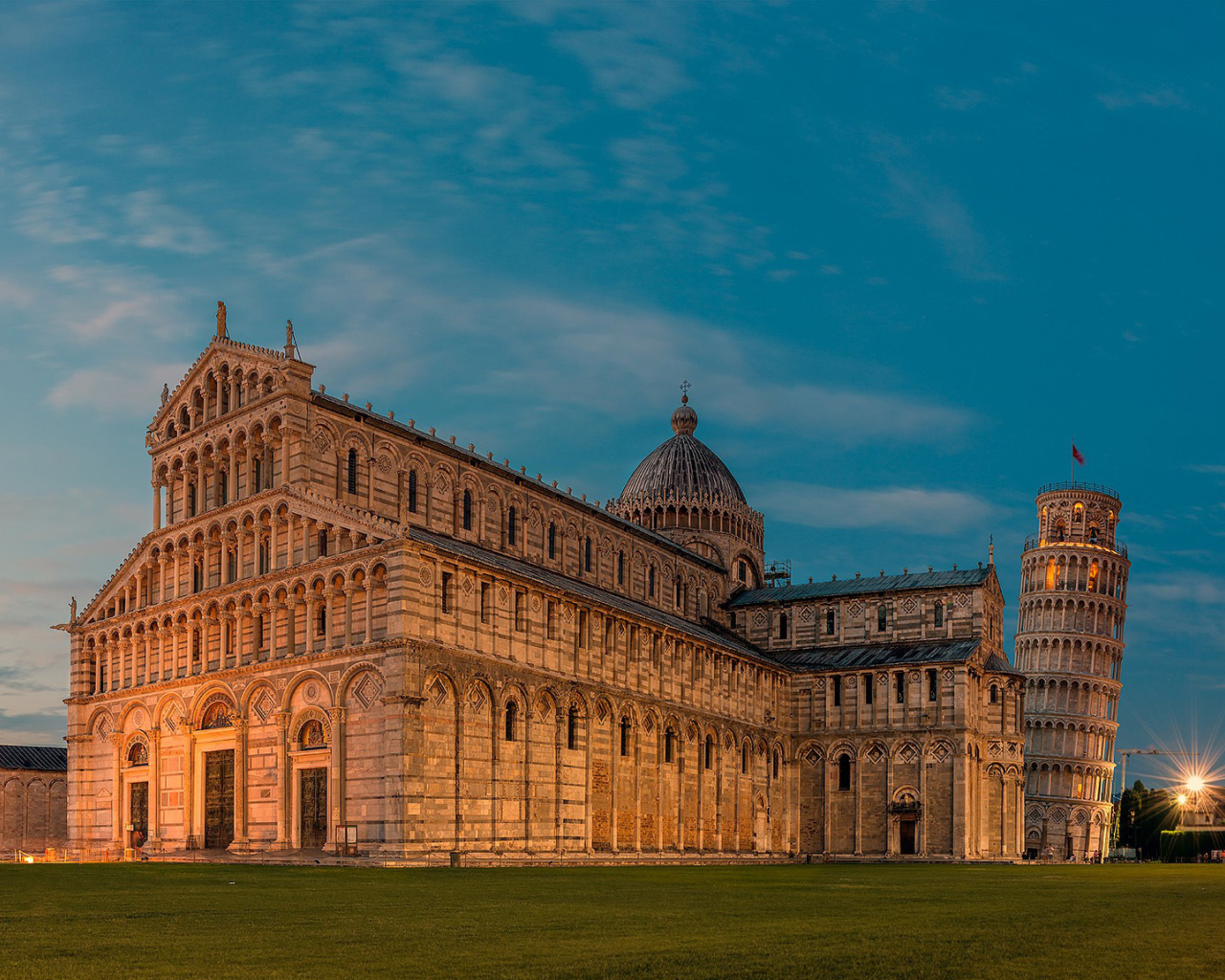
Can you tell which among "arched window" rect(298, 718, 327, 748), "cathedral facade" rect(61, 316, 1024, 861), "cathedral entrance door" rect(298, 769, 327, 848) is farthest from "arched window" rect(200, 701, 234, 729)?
"cathedral entrance door" rect(298, 769, 327, 848)

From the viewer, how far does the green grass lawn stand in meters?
17.2

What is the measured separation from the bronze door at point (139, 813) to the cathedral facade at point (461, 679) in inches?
4.4

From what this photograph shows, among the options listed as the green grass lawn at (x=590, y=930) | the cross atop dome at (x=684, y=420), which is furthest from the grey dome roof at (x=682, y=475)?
the green grass lawn at (x=590, y=930)

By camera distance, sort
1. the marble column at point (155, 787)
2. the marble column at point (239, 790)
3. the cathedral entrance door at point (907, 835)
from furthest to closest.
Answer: the cathedral entrance door at point (907, 835) → the marble column at point (155, 787) → the marble column at point (239, 790)

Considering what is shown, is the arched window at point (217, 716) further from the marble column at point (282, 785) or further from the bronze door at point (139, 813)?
the bronze door at point (139, 813)

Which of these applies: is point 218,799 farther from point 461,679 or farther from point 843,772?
point 843,772

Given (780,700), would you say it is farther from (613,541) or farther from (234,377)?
(234,377)

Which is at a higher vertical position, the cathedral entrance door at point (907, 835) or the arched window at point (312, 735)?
the arched window at point (312, 735)

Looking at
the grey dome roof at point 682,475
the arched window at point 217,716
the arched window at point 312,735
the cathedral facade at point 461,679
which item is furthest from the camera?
the grey dome roof at point 682,475

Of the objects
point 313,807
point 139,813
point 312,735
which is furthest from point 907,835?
point 139,813

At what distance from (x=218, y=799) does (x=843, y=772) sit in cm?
4149

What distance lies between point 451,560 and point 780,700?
36.8m

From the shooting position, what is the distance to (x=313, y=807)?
2223 inches

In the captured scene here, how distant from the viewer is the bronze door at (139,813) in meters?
64.6
